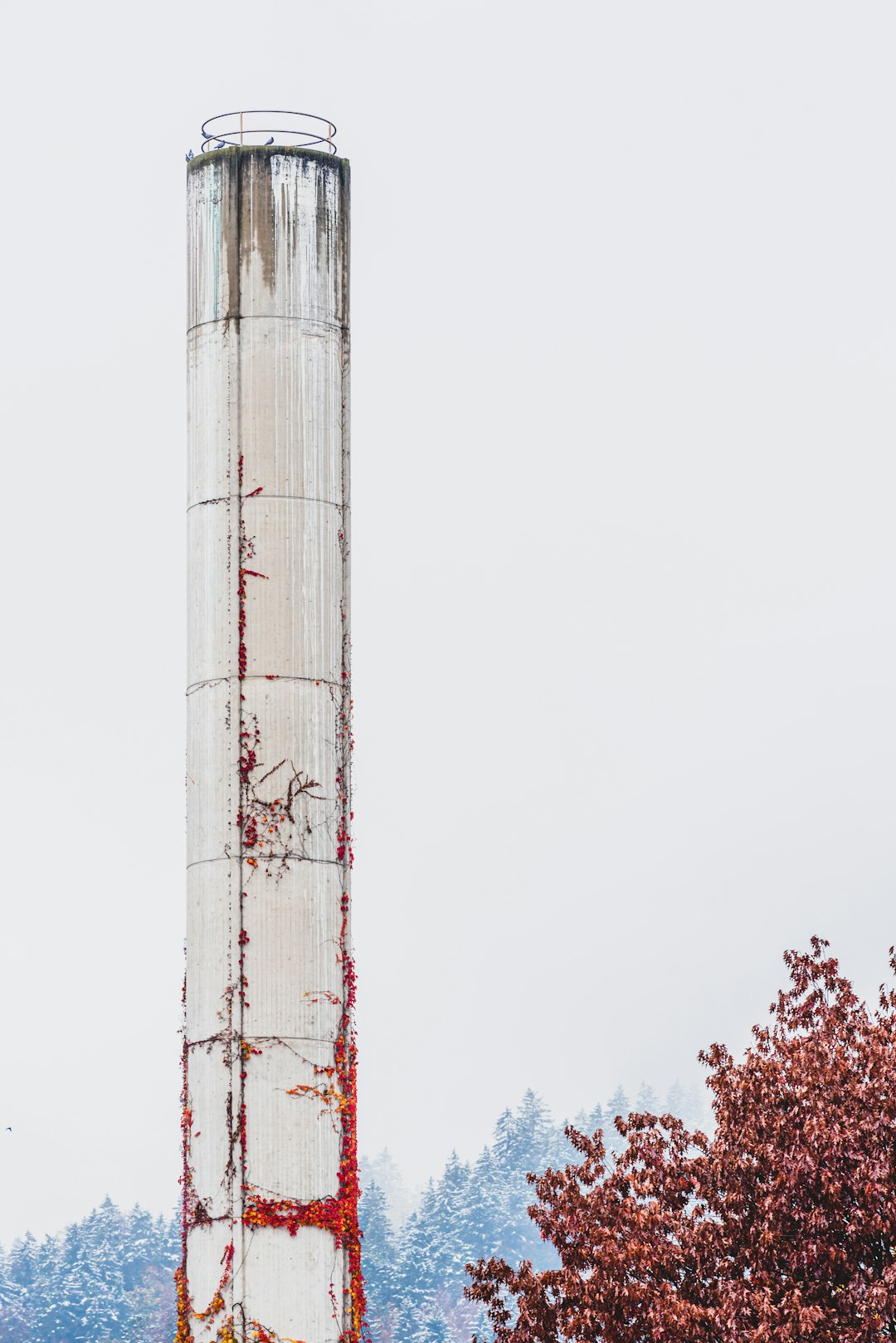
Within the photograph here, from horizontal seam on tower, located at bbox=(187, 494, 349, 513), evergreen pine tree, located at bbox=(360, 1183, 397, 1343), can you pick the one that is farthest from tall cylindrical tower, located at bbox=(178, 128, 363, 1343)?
evergreen pine tree, located at bbox=(360, 1183, 397, 1343)

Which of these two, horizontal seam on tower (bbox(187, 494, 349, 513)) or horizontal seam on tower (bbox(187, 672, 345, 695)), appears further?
horizontal seam on tower (bbox(187, 494, 349, 513))

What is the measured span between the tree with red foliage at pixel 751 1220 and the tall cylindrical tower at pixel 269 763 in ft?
11.3

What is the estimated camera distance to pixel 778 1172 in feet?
90.2

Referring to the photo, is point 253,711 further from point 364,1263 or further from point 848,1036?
point 364,1263

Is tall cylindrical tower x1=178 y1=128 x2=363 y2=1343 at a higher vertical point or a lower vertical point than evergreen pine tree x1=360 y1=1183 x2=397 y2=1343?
lower

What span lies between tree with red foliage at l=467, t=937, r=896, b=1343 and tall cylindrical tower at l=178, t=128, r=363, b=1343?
344 centimetres

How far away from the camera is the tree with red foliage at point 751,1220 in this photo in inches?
1059

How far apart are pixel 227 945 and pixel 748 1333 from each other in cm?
714

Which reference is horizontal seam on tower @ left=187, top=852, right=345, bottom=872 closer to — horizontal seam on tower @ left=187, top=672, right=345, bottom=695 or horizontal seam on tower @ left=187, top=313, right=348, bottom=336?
horizontal seam on tower @ left=187, top=672, right=345, bottom=695

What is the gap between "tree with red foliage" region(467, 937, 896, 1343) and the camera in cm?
2691

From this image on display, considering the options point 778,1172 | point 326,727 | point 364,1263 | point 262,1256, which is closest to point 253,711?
point 326,727

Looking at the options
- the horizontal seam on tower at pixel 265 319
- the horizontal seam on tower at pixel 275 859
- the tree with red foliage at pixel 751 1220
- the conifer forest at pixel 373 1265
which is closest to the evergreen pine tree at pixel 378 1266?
the conifer forest at pixel 373 1265

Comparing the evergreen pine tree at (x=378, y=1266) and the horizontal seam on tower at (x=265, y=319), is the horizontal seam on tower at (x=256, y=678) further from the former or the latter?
the evergreen pine tree at (x=378, y=1266)

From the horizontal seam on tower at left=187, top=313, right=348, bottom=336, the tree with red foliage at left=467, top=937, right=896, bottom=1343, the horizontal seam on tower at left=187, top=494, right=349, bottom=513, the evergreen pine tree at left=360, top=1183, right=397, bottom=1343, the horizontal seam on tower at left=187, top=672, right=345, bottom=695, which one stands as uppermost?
the evergreen pine tree at left=360, top=1183, right=397, bottom=1343
